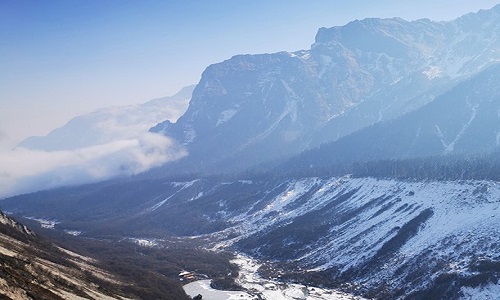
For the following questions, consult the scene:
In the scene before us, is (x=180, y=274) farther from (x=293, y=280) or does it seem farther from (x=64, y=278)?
(x=64, y=278)

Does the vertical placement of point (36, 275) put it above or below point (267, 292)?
above

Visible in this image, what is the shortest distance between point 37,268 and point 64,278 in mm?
6202

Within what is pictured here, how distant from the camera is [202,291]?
167 m

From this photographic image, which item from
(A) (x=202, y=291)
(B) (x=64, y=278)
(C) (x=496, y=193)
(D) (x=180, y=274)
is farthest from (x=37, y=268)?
(C) (x=496, y=193)

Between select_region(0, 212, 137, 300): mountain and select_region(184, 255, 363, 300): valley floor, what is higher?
select_region(0, 212, 137, 300): mountain

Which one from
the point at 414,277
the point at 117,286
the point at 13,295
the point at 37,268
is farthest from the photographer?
the point at 414,277

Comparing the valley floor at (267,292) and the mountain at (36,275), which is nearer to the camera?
→ the mountain at (36,275)

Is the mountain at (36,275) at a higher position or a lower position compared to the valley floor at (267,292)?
higher

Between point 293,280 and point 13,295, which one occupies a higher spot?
point 13,295

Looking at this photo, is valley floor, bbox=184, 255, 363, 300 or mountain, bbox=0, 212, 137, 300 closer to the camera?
mountain, bbox=0, 212, 137, 300

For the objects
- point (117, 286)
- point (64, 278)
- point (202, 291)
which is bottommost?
point (202, 291)

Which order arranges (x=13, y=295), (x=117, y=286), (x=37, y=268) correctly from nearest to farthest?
1. (x=13, y=295)
2. (x=37, y=268)
3. (x=117, y=286)

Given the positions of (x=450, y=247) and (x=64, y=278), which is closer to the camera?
(x=64, y=278)

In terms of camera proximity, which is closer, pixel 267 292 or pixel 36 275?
pixel 36 275
